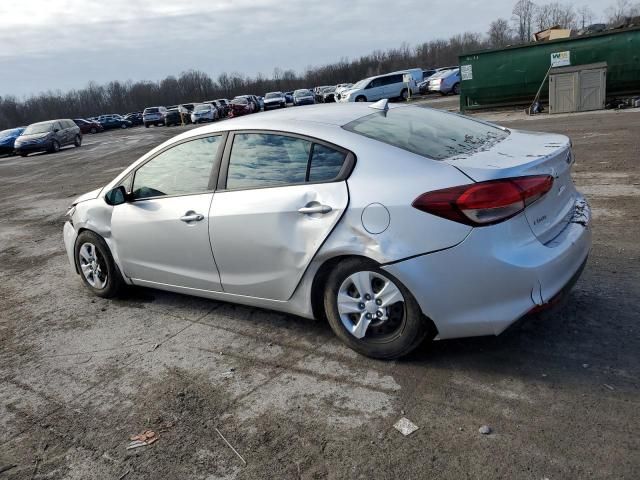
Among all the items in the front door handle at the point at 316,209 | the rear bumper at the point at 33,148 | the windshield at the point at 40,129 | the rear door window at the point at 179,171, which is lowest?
the rear bumper at the point at 33,148

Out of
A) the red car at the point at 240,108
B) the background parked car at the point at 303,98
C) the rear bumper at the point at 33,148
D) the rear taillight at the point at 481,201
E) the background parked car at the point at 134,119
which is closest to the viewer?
the rear taillight at the point at 481,201

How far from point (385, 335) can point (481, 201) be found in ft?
3.39

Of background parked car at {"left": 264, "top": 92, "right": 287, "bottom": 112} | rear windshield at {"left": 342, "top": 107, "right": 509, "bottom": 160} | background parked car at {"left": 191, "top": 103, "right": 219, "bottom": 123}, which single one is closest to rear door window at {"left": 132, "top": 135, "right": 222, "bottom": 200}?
rear windshield at {"left": 342, "top": 107, "right": 509, "bottom": 160}

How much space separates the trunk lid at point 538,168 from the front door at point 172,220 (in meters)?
1.90

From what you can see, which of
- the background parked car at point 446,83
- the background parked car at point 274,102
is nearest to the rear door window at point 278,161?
the background parked car at point 446,83

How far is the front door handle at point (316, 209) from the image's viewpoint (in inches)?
134

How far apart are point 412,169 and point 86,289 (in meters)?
3.91

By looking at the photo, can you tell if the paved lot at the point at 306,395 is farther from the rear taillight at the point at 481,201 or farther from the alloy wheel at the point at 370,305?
the rear taillight at the point at 481,201

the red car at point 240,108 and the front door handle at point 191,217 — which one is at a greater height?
the red car at point 240,108

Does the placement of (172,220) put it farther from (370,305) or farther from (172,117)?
(172,117)

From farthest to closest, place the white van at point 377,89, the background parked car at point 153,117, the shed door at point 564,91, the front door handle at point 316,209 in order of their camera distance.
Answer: the background parked car at point 153,117 < the white van at point 377,89 < the shed door at point 564,91 < the front door handle at point 316,209

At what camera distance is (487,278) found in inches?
118

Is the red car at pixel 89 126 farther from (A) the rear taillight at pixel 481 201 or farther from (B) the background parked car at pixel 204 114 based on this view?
(A) the rear taillight at pixel 481 201

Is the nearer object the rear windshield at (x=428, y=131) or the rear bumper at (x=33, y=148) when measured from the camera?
the rear windshield at (x=428, y=131)
